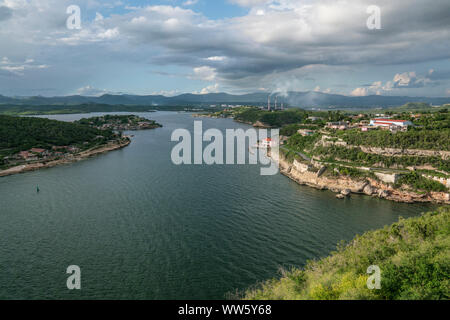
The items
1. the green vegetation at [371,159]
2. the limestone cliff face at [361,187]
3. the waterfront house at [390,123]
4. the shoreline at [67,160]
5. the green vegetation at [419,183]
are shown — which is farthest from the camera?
the waterfront house at [390,123]

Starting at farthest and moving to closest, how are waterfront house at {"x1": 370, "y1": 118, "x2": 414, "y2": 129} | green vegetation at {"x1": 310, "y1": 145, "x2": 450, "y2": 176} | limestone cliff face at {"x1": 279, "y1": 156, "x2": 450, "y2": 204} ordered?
waterfront house at {"x1": 370, "y1": 118, "x2": 414, "y2": 129}
green vegetation at {"x1": 310, "y1": 145, "x2": 450, "y2": 176}
limestone cliff face at {"x1": 279, "y1": 156, "x2": 450, "y2": 204}

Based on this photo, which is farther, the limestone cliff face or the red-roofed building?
the red-roofed building

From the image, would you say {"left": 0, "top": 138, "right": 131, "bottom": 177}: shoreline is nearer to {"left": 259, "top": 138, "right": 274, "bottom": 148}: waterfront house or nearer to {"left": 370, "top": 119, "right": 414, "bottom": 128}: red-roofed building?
{"left": 259, "top": 138, "right": 274, "bottom": 148}: waterfront house

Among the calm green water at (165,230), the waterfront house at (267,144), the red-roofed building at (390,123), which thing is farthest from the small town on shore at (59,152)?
the red-roofed building at (390,123)

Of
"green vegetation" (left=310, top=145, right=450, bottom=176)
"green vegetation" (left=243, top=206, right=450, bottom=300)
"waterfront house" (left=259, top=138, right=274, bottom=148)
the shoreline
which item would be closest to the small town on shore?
the shoreline

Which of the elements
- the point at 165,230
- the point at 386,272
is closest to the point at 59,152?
the point at 165,230

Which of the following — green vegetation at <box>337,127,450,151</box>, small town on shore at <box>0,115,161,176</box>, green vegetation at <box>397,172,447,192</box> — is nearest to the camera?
green vegetation at <box>397,172,447,192</box>

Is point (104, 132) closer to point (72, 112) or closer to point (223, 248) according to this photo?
point (223, 248)

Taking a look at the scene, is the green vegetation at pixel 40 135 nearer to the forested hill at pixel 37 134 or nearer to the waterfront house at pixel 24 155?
the forested hill at pixel 37 134
